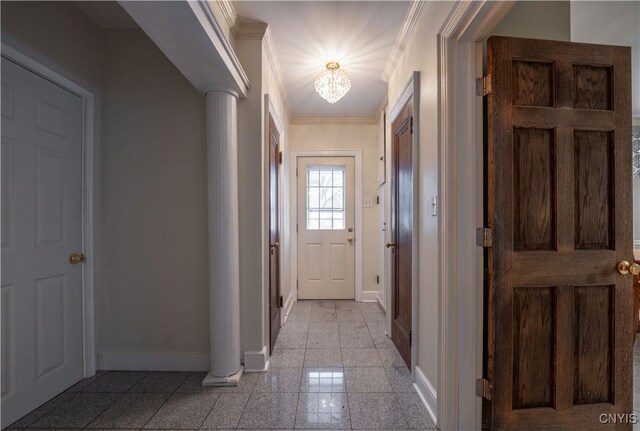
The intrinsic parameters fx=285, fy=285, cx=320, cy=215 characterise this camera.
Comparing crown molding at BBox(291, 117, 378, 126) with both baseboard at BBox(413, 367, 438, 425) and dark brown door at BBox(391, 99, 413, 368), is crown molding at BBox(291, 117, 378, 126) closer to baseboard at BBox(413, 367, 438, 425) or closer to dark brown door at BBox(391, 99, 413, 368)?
dark brown door at BBox(391, 99, 413, 368)

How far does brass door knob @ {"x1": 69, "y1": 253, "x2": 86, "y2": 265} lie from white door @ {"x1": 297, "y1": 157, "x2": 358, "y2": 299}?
2.36m

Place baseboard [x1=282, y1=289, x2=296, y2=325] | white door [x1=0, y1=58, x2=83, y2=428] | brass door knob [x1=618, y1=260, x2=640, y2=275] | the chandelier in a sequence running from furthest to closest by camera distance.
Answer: baseboard [x1=282, y1=289, x2=296, y2=325] < the chandelier < white door [x1=0, y1=58, x2=83, y2=428] < brass door knob [x1=618, y1=260, x2=640, y2=275]

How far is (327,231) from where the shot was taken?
390cm

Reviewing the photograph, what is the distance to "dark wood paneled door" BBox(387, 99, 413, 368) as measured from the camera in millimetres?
2100

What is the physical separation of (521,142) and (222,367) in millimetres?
2229

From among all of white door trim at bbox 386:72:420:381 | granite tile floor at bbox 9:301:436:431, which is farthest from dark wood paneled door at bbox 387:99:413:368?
granite tile floor at bbox 9:301:436:431

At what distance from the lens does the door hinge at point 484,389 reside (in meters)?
1.40

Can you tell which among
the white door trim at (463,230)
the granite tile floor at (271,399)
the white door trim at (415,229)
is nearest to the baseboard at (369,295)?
the granite tile floor at (271,399)

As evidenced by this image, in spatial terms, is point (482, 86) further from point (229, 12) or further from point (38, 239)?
point (38, 239)

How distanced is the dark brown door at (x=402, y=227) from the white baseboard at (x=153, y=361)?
4.99 ft

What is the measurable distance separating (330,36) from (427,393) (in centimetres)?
256

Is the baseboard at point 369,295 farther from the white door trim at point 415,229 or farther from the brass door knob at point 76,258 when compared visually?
the brass door knob at point 76,258

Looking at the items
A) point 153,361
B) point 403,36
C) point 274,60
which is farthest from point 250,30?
point 153,361

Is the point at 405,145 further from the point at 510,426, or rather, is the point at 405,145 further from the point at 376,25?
the point at 510,426
